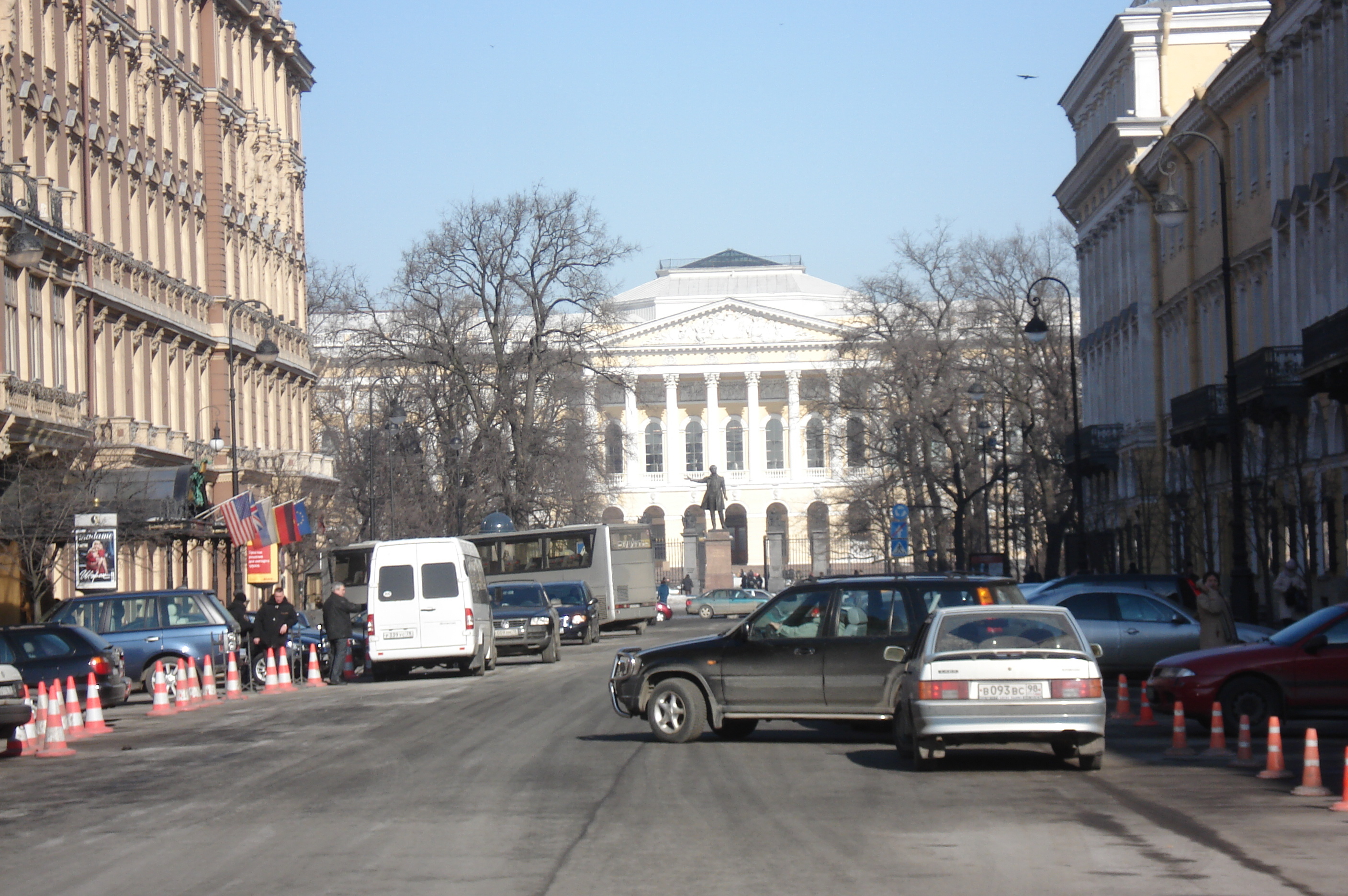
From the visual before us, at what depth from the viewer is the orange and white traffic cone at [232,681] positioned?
88.8 feet

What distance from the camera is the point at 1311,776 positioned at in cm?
1308

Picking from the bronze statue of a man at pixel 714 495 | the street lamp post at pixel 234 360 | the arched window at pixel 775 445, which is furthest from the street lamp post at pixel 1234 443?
the arched window at pixel 775 445

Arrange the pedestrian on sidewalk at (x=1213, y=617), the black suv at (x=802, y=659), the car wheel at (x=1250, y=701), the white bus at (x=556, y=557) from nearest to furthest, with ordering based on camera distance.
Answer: the black suv at (x=802, y=659) → the car wheel at (x=1250, y=701) → the pedestrian on sidewalk at (x=1213, y=617) → the white bus at (x=556, y=557)

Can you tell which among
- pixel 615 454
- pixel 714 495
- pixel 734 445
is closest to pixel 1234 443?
pixel 714 495

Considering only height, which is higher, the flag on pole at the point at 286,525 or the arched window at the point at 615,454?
the arched window at the point at 615,454

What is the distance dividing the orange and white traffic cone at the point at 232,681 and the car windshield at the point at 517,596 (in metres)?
11.6

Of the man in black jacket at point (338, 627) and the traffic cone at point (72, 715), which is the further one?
the man in black jacket at point (338, 627)

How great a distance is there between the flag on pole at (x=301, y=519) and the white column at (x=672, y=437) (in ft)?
284

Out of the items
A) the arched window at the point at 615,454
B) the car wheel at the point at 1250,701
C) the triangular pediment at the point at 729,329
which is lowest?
the car wheel at the point at 1250,701

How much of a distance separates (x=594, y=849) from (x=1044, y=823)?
297 cm

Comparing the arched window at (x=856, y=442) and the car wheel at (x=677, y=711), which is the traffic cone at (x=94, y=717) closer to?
the car wheel at (x=677, y=711)

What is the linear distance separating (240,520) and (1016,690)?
1066 inches

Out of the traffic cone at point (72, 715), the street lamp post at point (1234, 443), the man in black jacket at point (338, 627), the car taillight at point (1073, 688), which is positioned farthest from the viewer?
the man in black jacket at point (338, 627)

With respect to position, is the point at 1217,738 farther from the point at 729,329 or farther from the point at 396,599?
the point at 729,329
